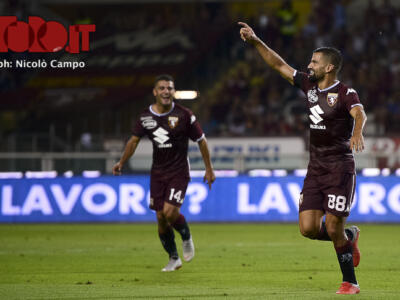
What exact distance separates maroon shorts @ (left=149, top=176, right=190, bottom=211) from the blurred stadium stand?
12907mm

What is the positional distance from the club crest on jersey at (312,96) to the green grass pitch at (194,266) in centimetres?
189

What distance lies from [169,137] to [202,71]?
19.2 metres

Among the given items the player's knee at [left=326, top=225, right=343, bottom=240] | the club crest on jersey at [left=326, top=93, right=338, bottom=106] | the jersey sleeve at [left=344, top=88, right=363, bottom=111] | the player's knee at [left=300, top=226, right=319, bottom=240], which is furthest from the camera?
the player's knee at [left=300, top=226, right=319, bottom=240]

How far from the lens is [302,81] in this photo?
356 inches

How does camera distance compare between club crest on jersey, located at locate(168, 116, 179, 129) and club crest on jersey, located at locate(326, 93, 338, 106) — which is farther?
club crest on jersey, located at locate(168, 116, 179, 129)

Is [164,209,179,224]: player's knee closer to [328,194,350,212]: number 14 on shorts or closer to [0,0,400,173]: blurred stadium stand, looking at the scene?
[328,194,350,212]: number 14 on shorts

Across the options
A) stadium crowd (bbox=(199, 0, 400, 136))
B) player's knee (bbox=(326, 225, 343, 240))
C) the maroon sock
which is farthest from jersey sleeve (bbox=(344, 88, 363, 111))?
stadium crowd (bbox=(199, 0, 400, 136))

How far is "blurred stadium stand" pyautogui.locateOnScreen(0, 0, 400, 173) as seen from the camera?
2638cm

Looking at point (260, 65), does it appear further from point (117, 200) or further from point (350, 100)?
point (350, 100)

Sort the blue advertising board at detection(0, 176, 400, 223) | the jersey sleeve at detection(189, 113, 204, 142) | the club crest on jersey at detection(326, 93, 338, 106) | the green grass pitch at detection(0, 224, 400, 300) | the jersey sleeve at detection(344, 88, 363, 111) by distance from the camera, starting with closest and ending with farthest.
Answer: the jersey sleeve at detection(344, 88, 363, 111) < the club crest on jersey at detection(326, 93, 338, 106) < the green grass pitch at detection(0, 224, 400, 300) < the jersey sleeve at detection(189, 113, 204, 142) < the blue advertising board at detection(0, 176, 400, 223)

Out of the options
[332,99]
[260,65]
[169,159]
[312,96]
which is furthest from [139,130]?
[260,65]

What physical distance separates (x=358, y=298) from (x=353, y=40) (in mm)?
20994

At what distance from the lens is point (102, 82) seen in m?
30.5

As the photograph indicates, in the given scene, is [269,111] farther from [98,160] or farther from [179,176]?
[179,176]
